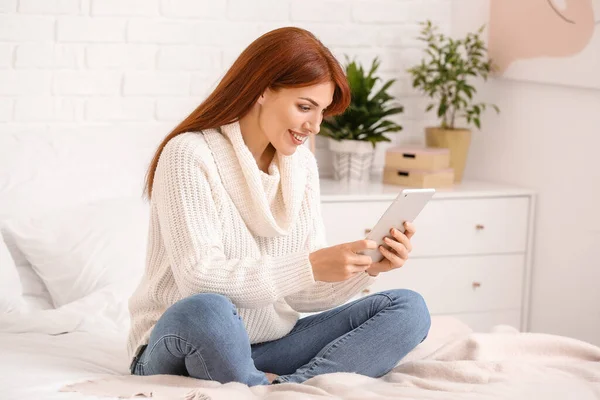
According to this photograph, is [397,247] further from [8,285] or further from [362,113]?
[362,113]

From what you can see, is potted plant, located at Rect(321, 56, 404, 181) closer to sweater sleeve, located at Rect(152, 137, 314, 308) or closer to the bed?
the bed

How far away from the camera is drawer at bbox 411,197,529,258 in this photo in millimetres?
3244

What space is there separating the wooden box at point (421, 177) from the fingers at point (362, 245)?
1512mm

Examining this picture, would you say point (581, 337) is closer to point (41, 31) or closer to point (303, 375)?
point (303, 375)

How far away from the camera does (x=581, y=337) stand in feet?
10.4

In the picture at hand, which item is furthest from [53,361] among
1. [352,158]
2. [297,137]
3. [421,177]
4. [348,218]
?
[421,177]

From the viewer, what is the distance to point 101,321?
92.3 inches

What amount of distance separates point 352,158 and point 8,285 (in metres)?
1.34

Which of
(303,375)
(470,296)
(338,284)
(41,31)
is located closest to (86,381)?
(303,375)

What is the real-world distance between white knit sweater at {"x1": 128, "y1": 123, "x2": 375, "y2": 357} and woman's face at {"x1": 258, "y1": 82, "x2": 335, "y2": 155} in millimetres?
67

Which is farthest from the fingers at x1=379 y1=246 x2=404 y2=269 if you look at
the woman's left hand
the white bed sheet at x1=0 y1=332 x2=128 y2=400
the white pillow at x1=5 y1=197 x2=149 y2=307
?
the white pillow at x1=5 y1=197 x2=149 y2=307

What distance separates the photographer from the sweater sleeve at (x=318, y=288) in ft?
6.78

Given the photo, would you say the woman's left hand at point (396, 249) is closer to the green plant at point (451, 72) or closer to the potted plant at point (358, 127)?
the potted plant at point (358, 127)

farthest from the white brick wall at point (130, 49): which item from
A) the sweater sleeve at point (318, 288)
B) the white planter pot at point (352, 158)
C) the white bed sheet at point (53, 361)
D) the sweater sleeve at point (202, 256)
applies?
the sweater sleeve at point (202, 256)
